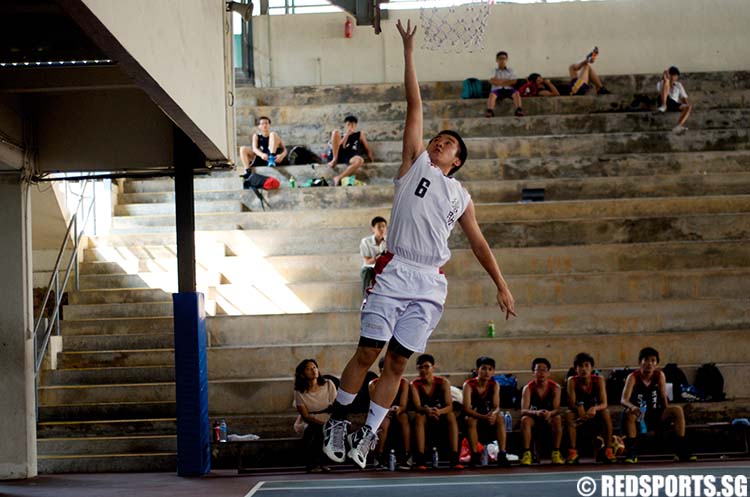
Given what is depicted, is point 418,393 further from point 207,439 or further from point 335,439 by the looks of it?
point 335,439

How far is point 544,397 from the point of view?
11.0 meters

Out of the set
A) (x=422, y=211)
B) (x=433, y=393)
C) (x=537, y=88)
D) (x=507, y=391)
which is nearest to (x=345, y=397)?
(x=422, y=211)

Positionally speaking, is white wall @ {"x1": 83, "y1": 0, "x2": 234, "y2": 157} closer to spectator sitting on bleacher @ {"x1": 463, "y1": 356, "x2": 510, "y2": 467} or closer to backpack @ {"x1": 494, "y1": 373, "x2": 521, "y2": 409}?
spectator sitting on bleacher @ {"x1": 463, "y1": 356, "x2": 510, "y2": 467}

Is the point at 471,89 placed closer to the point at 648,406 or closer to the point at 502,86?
the point at 502,86

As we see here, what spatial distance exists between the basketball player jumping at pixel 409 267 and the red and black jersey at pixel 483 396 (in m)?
5.01

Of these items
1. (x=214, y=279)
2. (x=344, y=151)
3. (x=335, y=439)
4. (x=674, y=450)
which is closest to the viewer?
(x=335, y=439)

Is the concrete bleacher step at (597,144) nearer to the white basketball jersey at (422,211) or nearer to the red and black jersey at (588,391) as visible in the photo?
the red and black jersey at (588,391)

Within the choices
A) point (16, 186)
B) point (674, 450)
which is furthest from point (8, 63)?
point (674, 450)

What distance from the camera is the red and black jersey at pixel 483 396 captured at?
35.7 ft

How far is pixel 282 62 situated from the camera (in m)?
19.0

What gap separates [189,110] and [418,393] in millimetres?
3958

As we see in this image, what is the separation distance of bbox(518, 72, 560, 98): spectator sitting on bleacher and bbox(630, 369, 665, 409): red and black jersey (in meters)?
7.43

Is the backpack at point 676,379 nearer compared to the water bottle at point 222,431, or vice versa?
the water bottle at point 222,431

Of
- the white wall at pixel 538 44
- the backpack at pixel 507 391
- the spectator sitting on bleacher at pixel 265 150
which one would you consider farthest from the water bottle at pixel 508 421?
the white wall at pixel 538 44
